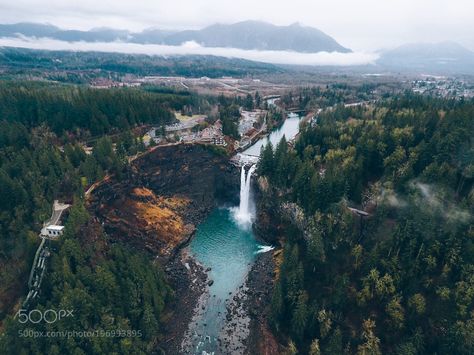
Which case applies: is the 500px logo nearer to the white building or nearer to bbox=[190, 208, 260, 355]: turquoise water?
the white building

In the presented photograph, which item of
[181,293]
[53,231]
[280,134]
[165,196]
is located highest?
[53,231]

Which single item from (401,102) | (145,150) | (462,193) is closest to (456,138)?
(462,193)

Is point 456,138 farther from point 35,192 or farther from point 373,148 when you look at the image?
point 35,192

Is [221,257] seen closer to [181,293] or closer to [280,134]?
[181,293]

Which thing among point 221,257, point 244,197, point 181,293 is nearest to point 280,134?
point 244,197

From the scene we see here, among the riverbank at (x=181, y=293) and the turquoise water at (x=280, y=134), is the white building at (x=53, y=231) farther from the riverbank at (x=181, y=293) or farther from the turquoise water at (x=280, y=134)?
the turquoise water at (x=280, y=134)

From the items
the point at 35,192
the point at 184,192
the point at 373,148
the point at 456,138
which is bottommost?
the point at 184,192

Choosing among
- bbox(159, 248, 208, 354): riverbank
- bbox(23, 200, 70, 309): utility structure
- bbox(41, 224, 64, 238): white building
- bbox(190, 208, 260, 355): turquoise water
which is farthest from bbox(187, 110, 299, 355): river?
bbox(41, 224, 64, 238): white building
